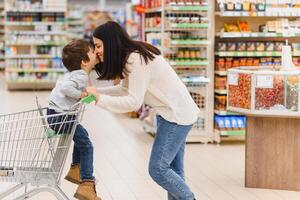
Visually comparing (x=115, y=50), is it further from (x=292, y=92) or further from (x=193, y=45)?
(x=193, y=45)

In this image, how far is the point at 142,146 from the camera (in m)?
8.12

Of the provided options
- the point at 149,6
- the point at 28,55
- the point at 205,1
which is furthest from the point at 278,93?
the point at 28,55

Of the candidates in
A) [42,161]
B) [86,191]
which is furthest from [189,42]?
[42,161]

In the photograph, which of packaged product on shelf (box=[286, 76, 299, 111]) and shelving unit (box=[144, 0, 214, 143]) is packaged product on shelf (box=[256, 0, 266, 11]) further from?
packaged product on shelf (box=[286, 76, 299, 111])

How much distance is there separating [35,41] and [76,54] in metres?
9.76

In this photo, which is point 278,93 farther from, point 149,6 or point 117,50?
point 149,6

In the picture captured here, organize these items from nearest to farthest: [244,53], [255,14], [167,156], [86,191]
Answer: [167,156], [86,191], [255,14], [244,53]

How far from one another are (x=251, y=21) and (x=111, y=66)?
4.76 metres

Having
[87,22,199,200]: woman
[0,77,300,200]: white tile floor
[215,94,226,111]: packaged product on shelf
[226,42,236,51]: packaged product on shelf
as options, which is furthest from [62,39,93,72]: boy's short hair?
[215,94,226,111]: packaged product on shelf

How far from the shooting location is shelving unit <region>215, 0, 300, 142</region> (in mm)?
7930

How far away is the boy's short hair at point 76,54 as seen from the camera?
4984 mm

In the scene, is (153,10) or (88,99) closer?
(88,99)

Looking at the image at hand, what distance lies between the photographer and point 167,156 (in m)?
A: 4.14

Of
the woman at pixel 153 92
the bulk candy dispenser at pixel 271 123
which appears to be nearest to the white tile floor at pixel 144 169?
the bulk candy dispenser at pixel 271 123
